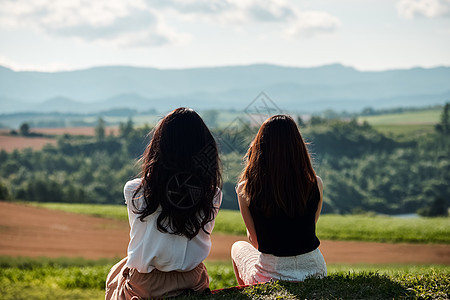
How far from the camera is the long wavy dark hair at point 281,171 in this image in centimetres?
354

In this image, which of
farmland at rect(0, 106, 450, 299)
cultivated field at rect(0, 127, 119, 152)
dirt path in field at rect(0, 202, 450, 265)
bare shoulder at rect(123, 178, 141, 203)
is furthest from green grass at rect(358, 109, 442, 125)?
bare shoulder at rect(123, 178, 141, 203)

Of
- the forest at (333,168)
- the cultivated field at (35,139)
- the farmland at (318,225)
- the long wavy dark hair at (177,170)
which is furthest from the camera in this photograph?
the cultivated field at (35,139)

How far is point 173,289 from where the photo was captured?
3572 mm

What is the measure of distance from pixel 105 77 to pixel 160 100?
875 inches

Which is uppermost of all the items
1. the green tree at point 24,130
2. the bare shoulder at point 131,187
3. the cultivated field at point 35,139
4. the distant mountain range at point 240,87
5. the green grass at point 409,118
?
the distant mountain range at point 240,87

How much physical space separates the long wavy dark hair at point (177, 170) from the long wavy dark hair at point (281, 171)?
41cm

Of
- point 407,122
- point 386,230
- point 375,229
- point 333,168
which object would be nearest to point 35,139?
point 333,168

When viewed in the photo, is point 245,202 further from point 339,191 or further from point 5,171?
point 5,171

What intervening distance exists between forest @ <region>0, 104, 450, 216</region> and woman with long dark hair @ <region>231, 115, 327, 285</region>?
3448 centimetres

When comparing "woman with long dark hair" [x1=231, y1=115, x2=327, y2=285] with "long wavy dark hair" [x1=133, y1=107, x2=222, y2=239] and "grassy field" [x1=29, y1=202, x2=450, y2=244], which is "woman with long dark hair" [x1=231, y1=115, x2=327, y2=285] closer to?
"long wavy dark hair" [x1=133, y1=107, x2=222, y2=239]

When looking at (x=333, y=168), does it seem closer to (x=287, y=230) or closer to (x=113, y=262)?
(x=113, y=262)

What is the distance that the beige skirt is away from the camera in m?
3.50

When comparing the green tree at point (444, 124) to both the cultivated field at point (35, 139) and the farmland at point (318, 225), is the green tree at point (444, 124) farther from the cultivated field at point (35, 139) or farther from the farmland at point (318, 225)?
the cultivated field at point (35, 139)

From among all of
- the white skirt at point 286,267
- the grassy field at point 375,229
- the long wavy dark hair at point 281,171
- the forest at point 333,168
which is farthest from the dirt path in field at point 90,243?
the forest at point 333,168
